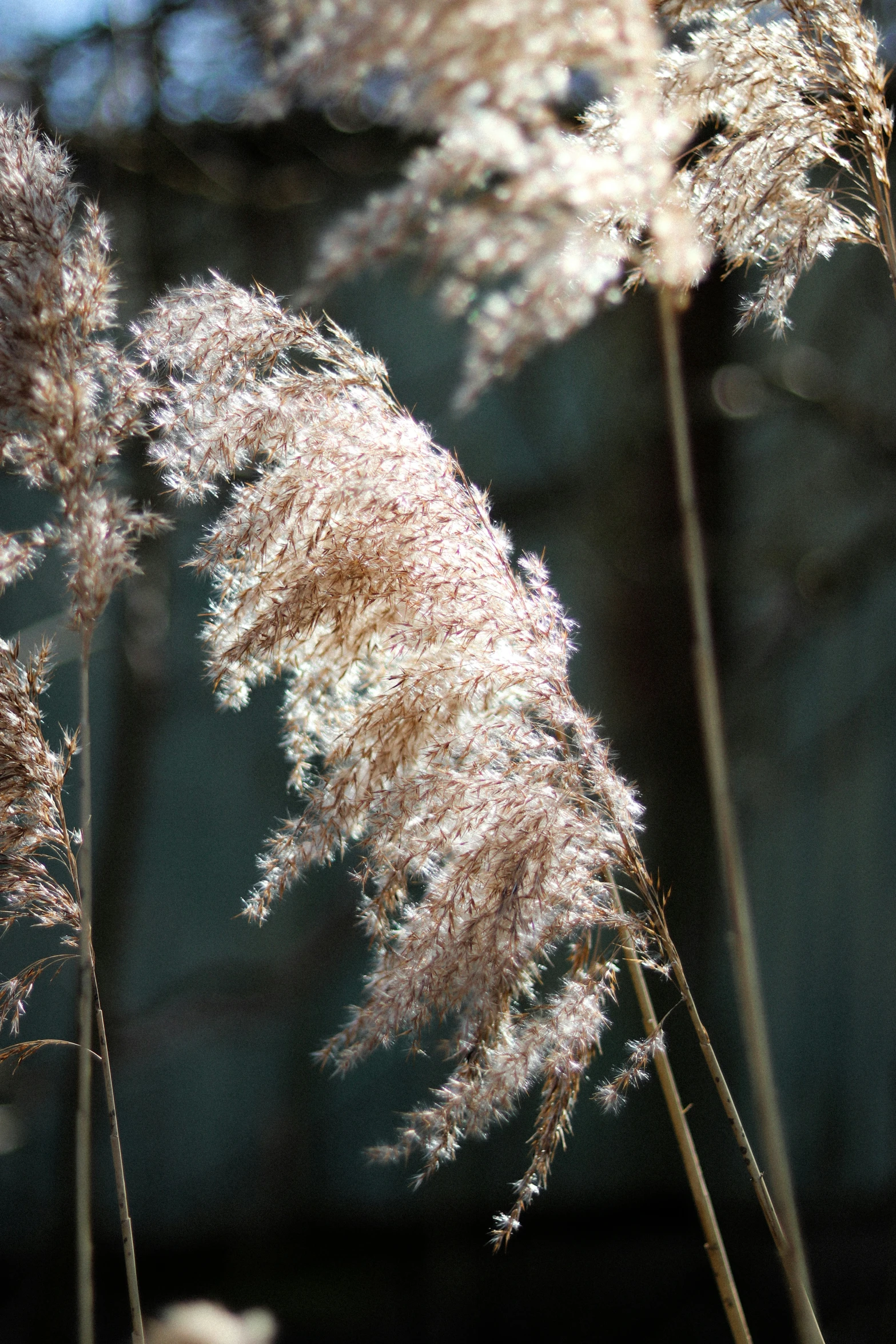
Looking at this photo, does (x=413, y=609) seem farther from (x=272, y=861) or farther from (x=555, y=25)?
(x=555, y=25)

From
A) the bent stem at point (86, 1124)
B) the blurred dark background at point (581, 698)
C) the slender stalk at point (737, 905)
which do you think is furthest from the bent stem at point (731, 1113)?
the blurred dark background at point (581, 698)

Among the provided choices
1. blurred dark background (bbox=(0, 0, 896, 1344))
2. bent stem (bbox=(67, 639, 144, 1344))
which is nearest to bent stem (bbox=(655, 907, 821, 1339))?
bent stem (bbox=(67, 639, 144, 1344))

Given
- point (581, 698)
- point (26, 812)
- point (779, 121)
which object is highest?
point (581, 698)

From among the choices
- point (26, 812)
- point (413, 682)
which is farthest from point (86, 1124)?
point (413, 682)

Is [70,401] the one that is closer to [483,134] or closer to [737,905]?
[483,134]

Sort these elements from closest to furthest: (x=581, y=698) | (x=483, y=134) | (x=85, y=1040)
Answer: (x=483, y=134), (x=85, y=1040), (x=581, y=698)

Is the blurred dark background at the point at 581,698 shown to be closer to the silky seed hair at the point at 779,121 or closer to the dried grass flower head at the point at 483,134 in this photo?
the silky seed hair at the point at 779,121

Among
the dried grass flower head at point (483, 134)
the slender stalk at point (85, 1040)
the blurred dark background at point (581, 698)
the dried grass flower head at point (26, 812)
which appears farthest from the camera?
the blurred dark background at point (581, 698)
